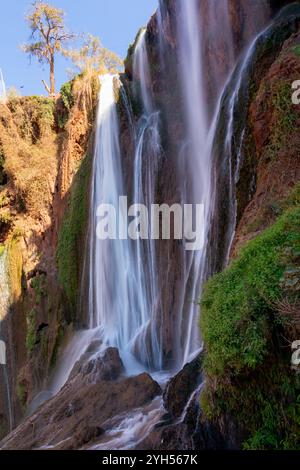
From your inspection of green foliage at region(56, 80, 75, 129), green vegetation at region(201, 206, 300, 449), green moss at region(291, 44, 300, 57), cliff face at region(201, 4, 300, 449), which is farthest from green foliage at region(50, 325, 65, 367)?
green moss at region(291, 44, 300, 57)

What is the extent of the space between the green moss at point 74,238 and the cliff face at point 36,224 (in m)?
0.08

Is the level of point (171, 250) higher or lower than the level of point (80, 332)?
higher

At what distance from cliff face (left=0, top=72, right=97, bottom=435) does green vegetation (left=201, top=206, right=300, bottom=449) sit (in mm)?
9983

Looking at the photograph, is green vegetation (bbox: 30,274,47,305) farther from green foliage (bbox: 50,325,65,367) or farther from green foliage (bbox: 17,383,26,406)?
green foliage (bbox: 17,383,26,406)

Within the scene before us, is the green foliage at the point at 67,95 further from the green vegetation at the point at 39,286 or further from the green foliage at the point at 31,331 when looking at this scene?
the green foliage at the point at 31,331

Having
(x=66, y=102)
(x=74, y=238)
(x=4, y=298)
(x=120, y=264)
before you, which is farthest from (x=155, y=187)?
(x=66, y=102)

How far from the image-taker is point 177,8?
491 inches

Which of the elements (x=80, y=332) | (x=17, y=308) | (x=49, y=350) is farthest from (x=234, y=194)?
(x=17, y=308)

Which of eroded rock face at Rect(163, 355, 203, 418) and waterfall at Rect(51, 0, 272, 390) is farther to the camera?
waterfall at Rect(51, 0, 272, 390)

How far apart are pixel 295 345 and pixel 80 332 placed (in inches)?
394

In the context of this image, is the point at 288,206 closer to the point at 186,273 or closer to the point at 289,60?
the point at 289,60

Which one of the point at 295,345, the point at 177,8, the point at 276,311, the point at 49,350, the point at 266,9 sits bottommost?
the point at 49,350

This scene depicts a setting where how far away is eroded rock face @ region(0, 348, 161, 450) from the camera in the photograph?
260 inches

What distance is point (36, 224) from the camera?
16719 mm
